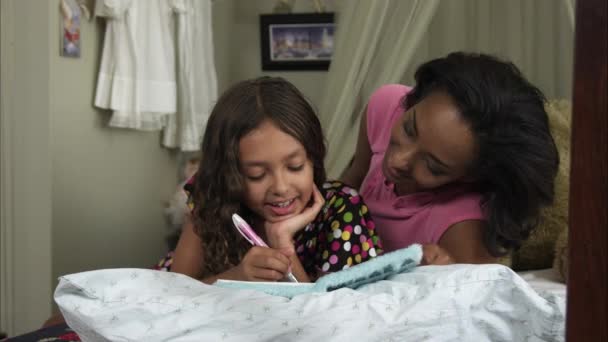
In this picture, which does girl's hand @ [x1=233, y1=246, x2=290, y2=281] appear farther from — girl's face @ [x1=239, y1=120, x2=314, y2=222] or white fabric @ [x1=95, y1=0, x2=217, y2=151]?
white fabric @ [x1=95, y1=0, x2=217, y2=151]

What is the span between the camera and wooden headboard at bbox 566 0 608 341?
527 millimetres

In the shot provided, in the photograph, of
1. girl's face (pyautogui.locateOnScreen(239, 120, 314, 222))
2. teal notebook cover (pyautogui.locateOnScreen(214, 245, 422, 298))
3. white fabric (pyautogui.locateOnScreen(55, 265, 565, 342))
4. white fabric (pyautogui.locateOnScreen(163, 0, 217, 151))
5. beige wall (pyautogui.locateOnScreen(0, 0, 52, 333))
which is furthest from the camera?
white fabric (pyautogui.locateOnScreen(163, 0, 217, 151))

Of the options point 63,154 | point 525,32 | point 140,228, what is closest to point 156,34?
point 63,154

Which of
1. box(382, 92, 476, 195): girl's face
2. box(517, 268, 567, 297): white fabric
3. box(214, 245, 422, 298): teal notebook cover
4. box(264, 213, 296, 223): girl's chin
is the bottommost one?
box(517, 268, 567, 297): white fabric

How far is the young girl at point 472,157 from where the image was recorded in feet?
4.50

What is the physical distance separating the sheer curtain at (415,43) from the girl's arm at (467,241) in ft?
2.24

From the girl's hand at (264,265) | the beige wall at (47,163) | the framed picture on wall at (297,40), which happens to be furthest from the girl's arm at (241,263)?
the framed picture on wall at (297,40)

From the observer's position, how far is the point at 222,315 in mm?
858

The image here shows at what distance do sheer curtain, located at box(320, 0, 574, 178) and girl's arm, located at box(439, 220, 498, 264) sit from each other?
68 centimetres

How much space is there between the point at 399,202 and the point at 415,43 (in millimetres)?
591

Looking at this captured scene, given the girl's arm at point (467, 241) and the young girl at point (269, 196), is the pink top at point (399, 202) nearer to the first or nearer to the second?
the girl's arm at point (467, 241)

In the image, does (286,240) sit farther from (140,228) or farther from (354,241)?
(140,228)

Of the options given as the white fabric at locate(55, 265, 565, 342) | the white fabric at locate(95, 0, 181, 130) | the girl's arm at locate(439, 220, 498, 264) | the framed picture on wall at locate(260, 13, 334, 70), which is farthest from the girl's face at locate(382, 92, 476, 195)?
the framed picture on wall at locate(260, 13, 334, 70)

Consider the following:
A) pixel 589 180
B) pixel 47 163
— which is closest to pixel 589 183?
pixel 589 180
